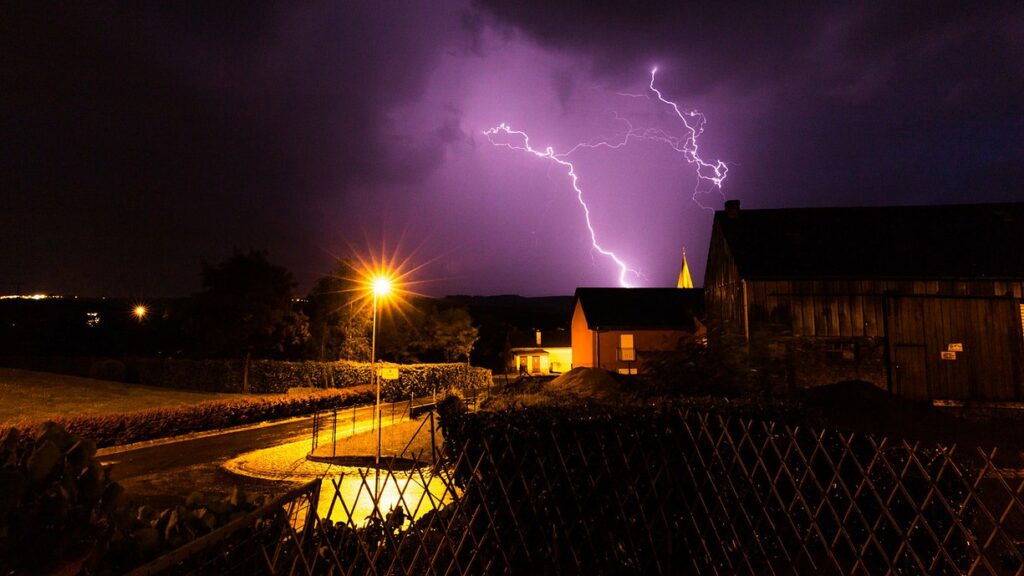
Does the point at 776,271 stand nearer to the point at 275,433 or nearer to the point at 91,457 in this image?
the point at 275,433

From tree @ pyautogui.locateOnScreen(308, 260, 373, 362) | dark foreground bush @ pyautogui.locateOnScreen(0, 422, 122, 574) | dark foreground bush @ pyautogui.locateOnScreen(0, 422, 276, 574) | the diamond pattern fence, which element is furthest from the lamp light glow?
tree @ pyautogui.locateOnScreen(308, 260, 373, 362)

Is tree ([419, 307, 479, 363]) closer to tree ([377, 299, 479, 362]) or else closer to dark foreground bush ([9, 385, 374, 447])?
tree ([377, 299, 479, 362])

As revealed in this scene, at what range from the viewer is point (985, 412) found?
61.5ft

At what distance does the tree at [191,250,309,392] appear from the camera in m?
30.2

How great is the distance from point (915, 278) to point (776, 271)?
481cm

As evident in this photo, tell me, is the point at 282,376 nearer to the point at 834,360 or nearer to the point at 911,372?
the point at 834,360

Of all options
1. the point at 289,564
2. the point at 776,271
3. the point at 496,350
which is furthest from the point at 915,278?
the point at 496,350

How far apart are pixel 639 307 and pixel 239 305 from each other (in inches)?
1073

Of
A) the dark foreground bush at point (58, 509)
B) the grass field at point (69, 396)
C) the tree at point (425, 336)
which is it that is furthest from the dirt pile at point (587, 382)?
the tree at point (425, 336)

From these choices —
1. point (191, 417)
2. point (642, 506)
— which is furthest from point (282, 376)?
point (642, 506)

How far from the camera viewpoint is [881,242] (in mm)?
21844

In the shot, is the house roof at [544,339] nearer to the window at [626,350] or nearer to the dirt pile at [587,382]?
the window at [626,350]

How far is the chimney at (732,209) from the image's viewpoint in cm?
2491

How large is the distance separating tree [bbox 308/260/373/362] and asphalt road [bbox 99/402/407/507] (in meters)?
14.4
